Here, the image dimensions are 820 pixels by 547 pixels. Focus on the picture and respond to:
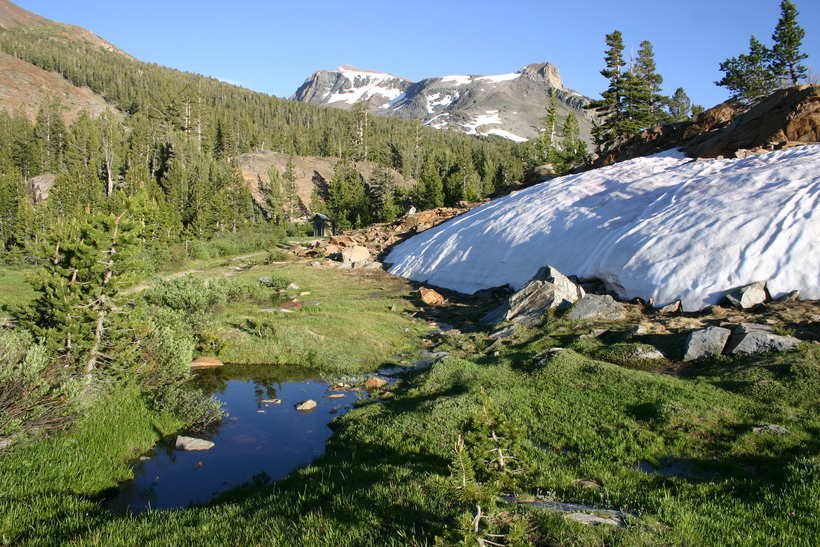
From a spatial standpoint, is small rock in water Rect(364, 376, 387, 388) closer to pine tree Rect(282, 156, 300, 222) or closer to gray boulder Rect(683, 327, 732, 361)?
gray boulder Rect(683, 327, 732, 361)

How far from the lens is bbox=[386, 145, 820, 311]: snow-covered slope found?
18.5 meters

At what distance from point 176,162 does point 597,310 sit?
6386 cm

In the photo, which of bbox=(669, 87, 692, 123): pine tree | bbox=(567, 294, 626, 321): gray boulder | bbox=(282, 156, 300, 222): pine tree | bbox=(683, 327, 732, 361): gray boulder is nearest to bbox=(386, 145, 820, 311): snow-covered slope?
bbox=(567, 294, 626, 321): gray boulder

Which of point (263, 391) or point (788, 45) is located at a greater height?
point (788, 45)

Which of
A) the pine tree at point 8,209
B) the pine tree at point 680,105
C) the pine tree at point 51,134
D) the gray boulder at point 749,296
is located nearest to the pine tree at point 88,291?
the gray boulder at point 749,296

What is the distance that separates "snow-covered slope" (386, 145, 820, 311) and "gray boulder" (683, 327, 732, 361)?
4.49 metres

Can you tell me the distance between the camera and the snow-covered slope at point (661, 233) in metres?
18.5

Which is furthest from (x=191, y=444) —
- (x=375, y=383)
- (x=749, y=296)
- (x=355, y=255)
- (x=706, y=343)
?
(x=355, y=255)

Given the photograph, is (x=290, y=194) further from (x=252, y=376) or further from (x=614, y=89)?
(x=252, y=376)

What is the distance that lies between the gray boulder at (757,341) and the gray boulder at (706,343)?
8.3 inches

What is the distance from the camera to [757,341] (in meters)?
13.2

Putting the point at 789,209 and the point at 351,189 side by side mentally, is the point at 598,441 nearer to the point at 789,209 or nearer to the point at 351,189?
the point at 789,209

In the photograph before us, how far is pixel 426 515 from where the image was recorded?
6.13 metres

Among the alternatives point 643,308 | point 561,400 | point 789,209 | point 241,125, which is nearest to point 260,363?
point 561,400
